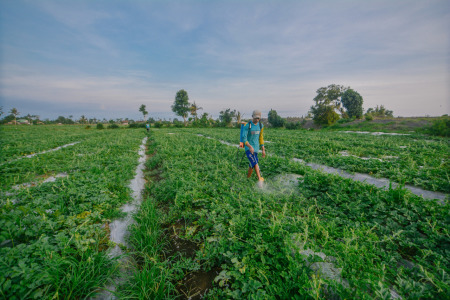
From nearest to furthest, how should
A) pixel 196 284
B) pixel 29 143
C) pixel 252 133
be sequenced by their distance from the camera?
1. pixel 196 284
2. pixel 252 133
3. pixel 29 143

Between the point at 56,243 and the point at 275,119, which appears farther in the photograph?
the point at 275,119

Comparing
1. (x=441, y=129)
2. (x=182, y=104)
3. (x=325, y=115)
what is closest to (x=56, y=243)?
(x=441, y=129)

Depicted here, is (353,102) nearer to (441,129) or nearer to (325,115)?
(325,115)

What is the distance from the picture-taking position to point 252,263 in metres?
2.08

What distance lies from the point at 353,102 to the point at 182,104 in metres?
49.9

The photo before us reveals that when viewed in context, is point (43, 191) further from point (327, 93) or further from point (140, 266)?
point (327, 93)

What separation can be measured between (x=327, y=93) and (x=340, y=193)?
153 ft

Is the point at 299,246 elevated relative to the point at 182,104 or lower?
lower

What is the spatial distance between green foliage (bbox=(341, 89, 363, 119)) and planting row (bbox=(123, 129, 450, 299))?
4895 centimetres

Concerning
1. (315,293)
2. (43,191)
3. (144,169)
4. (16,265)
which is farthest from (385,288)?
(144,169)

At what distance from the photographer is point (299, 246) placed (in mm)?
2203

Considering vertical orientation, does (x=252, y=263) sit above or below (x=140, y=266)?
above

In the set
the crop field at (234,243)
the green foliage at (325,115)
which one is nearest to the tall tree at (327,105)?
the green foliage at (325,115)

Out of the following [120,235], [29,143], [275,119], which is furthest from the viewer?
[275,119]
